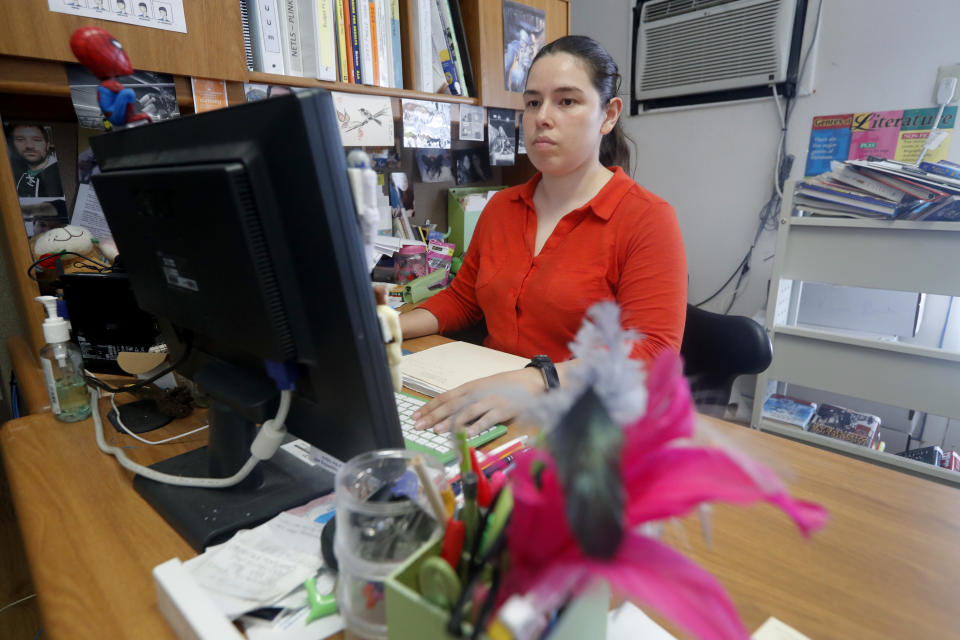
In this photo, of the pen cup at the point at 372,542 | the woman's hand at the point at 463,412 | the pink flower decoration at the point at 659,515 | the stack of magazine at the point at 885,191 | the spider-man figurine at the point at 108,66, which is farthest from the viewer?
the stack of magazine at the point at 885,191

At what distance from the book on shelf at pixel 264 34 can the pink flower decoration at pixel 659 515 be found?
46.9 inches

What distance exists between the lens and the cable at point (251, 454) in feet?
1.72

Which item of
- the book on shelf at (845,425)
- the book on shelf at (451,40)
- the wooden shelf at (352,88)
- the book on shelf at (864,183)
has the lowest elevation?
the book on shelf at (845,425)

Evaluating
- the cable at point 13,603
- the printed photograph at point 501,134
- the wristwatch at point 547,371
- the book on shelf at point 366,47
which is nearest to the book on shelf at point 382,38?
the book on shelf at point 366,47

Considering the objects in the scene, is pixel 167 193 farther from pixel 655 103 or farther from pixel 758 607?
pixel 655 103

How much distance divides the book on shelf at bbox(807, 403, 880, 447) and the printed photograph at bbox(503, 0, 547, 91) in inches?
62.6

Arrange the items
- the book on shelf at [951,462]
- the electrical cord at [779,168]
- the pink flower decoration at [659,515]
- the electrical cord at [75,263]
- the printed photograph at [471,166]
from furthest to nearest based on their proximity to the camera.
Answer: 1. the electrical cord at [779,168]
2. the printed photograph at [471,166]
3. the book on shelf at [951,462]
4. the electrical cord at [75,263]
5. the pink flower decoration at [659,515]

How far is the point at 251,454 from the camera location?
58cm

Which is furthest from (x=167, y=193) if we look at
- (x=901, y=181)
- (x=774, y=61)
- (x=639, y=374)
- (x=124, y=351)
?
(x=774, y=61)

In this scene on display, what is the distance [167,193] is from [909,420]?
2.46 meters

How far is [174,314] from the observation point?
58cm

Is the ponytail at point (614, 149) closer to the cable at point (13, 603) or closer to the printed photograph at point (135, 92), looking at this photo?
the printed photograph at point (135, 92)

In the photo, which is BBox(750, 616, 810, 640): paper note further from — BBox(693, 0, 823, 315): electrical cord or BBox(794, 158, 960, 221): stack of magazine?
BBox(693, 0, 823, 315): electrical cord

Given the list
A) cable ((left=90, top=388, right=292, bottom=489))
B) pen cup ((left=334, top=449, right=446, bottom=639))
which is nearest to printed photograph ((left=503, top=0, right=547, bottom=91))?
cable ((left=90, top=388, right=292, bottom=489))
